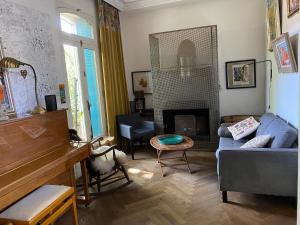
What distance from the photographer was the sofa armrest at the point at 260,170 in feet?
7.64

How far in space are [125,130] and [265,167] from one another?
101 inches

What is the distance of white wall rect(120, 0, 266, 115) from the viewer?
4.41m

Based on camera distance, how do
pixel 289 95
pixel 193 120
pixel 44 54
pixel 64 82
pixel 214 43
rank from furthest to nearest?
pixel 193 120 < pixel 214 43 < pixel 64 82 < pixel 44 54 < pixel 289 95

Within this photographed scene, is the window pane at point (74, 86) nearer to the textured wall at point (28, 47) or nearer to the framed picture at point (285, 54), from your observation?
the textured wall at point (28, 47)

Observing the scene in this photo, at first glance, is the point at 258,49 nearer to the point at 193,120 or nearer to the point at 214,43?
the point at 214,43

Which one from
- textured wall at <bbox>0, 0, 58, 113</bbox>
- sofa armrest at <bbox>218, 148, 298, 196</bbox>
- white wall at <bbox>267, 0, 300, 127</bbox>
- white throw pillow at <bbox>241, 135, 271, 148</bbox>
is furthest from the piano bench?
white wall at <bbox>267, 0, 300, 127</bbox>

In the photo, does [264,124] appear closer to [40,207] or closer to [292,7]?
[292,7]

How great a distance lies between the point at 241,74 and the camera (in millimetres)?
4551

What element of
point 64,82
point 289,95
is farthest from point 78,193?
point 289,95

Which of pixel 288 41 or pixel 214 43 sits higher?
pixel 214 43

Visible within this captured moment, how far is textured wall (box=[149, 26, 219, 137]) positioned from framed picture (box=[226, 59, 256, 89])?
0.38 m

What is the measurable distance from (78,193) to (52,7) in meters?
2.51

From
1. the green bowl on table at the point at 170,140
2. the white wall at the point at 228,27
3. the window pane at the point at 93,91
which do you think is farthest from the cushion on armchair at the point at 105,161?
the white wall at the point at 228,27

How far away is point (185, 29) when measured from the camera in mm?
4410
